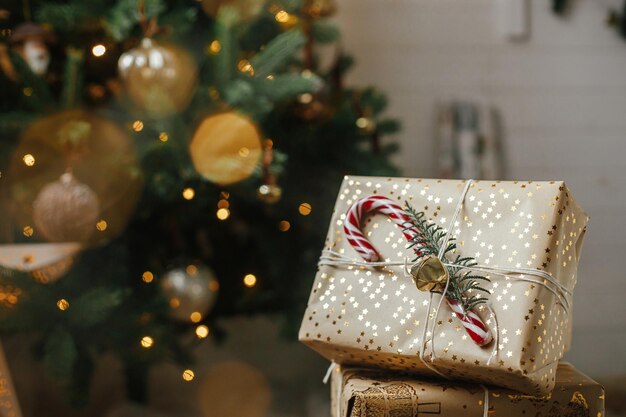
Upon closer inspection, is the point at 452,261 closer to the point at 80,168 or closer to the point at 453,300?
the point at 453,300

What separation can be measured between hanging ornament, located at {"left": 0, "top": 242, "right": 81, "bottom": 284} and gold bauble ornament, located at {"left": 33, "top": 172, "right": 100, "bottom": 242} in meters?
0.04

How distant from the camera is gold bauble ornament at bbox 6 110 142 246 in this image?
1.45 meters

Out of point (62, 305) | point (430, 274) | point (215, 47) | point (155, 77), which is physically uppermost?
point (215, 47)

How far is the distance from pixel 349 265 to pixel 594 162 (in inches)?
69.0

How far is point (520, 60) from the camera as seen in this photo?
2.35 meters

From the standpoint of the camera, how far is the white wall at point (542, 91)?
7.52 feet

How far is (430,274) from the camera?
84cm

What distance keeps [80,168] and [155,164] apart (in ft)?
0.61

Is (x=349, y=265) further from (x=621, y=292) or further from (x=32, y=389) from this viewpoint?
(x=621, y=292)

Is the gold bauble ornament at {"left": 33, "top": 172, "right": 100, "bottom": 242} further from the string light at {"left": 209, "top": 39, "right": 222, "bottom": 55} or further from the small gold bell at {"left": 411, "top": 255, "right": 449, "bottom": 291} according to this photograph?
the small gold bell at {"left": 411, "top": 255, "right": 449, "bottom": 291}

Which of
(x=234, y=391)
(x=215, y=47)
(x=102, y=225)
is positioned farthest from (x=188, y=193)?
(x=234, y=391)

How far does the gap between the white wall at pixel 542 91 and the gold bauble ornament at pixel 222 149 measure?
2.76 ft

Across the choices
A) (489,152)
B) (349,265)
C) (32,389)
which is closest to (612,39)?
(489,152)

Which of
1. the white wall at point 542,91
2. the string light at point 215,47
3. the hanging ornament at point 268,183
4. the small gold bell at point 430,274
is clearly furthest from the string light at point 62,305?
the white wall at point 542,91
